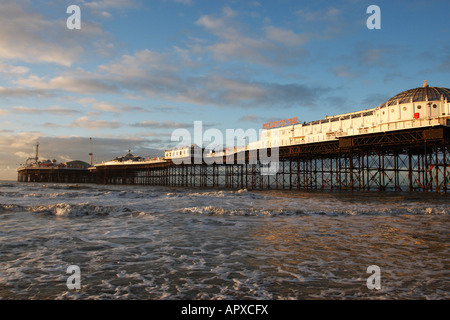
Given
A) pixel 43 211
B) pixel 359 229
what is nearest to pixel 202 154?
pixel 43 211

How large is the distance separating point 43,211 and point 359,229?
1819 cm

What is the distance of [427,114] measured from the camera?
126 feet

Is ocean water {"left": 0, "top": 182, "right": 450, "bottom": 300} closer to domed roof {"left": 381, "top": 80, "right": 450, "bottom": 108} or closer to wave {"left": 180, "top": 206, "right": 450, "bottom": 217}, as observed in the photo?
wave {"left": 180, "top": 206, "right": 450, "bottom": 217}

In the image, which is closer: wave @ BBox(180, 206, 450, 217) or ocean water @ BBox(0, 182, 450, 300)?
ocean water @ BBox(0, 182, 450, 300)

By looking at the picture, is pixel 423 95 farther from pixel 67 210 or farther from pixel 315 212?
pixel 67 210

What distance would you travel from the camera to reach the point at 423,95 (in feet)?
129

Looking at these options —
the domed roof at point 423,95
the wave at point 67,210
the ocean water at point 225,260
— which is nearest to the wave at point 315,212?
the ocean water at point 225,260

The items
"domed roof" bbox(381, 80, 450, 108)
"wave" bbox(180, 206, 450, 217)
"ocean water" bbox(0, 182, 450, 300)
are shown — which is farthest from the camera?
"domed roof" bbox(381, 80, 450, 108)

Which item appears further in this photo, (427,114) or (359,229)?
(427,114)

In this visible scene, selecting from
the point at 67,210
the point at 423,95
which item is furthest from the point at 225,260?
the point at 423,95

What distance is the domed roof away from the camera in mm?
38750

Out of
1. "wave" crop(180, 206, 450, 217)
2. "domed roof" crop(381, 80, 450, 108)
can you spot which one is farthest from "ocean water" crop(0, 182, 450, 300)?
"domed roof" crop(381, 80, 450, 108)

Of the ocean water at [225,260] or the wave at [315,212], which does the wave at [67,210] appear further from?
the wave at [315,212]
